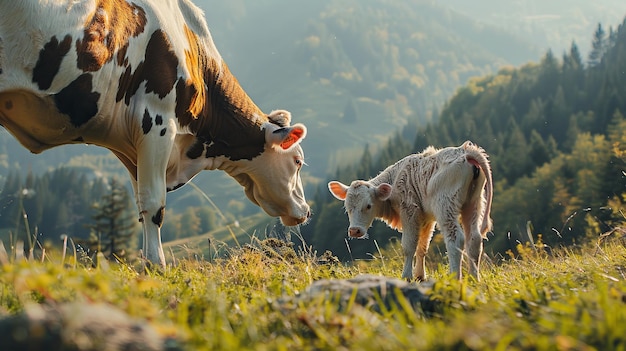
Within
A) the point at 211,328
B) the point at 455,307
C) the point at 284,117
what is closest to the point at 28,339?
the point at 211,328

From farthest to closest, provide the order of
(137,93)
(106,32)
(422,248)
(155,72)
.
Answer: (422,248)
(155,72)
(137,93)
(106,32)

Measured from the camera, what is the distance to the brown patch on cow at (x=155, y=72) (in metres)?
9.48

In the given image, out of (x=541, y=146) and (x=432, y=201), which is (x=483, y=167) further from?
(x=541, y=146)

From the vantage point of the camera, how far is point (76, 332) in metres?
3.57

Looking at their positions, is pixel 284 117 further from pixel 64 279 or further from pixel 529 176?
pixel 529 176

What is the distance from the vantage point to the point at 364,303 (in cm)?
520

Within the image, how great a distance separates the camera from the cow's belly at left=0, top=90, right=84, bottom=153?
841 cm

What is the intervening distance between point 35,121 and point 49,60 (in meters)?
1.12

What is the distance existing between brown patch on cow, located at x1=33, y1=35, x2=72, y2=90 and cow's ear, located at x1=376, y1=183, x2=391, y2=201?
A: 568 centimetres

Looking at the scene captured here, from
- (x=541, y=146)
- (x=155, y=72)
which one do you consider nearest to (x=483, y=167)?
(x=155, y=72)

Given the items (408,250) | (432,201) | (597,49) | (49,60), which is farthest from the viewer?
(597,49)

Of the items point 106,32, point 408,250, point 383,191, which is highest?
point 106,32

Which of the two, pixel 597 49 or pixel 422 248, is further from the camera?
pixel 597 49

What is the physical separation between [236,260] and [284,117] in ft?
18.1
